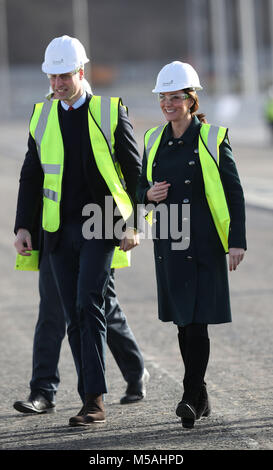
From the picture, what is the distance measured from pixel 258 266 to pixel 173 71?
603cm

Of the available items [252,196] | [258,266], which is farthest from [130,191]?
[252,196]

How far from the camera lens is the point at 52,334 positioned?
19.8 feet

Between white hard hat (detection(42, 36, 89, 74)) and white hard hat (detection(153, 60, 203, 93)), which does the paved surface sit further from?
white hard hat (detection(42, 36, 89, 74))

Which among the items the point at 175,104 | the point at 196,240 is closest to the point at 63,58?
the point at 175,104

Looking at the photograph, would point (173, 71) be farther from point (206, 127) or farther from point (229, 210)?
point (229, 210)

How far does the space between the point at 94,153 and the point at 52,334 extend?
104 centimetres

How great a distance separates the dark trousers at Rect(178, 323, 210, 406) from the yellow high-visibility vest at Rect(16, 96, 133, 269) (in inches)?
27.1

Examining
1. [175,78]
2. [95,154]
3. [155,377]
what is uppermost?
[175,78]

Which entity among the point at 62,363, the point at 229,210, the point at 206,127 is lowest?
the point at 62,363

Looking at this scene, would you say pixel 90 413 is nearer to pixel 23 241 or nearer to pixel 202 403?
pixel 202 403

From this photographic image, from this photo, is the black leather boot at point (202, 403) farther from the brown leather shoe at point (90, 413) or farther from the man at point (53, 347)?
the man at point (53, 347)

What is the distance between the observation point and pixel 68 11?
87.3 m

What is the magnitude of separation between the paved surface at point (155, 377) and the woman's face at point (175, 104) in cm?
146
